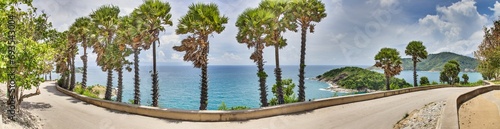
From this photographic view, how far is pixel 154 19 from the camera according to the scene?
823 inches

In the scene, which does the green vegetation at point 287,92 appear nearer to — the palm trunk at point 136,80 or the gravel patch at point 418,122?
the gravel patch at point 418,122

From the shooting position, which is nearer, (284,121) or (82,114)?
(284,121)

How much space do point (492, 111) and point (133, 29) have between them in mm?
22865

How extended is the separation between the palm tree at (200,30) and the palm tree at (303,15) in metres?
6.15

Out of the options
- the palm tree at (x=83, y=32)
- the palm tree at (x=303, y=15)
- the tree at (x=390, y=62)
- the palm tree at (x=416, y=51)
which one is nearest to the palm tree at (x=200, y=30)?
the palm tree at (x=303, y=15)

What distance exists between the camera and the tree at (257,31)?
65.6ft

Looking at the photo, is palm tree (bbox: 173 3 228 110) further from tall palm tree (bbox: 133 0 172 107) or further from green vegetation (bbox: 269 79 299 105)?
green vegetation (bbox: 269 79 299 105)

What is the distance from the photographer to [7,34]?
1346cm

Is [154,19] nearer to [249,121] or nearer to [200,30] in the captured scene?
[200,30]

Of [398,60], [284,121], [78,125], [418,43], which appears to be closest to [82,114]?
[78,125]

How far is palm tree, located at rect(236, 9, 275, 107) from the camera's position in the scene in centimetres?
1998

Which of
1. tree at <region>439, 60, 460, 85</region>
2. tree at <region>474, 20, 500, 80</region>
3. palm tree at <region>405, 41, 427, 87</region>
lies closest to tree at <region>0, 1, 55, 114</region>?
tree at <region>474, 20, 500, 80</region>

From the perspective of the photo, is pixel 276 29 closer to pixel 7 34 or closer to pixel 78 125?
pixel 78 125

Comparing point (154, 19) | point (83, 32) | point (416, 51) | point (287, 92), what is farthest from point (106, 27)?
point (416, 51)
